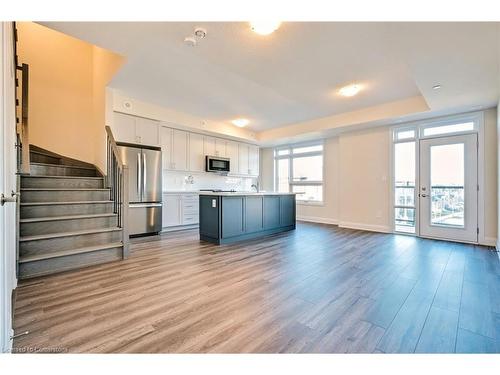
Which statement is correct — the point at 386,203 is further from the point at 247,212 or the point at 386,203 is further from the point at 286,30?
the point at 286,30

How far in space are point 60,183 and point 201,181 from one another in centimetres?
342

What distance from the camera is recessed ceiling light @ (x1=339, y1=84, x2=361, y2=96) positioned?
4121mm

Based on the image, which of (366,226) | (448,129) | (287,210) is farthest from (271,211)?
(448,129)

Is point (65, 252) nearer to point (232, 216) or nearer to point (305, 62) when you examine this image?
point (232, 216)

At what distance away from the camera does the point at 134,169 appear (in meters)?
4.85

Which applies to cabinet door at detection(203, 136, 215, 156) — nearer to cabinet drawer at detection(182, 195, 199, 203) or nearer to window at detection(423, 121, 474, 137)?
A: cabinet drawer at detection(182, 195, 199, 203)

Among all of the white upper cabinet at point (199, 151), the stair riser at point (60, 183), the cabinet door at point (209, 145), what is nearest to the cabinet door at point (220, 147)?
the white upper cabinet at point (199, 151)

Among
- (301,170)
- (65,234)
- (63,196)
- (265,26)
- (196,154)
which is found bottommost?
(65,234)

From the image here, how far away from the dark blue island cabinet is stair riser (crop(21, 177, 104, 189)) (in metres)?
1.80

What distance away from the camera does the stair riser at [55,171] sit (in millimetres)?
3717

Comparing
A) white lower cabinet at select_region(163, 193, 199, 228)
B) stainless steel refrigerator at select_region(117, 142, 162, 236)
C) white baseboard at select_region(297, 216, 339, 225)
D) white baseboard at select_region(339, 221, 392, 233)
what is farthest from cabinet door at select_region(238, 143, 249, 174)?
white baseboard at select_region(339, 221, 392, 233)

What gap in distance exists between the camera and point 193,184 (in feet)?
21.7

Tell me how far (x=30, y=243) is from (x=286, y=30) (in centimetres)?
370
